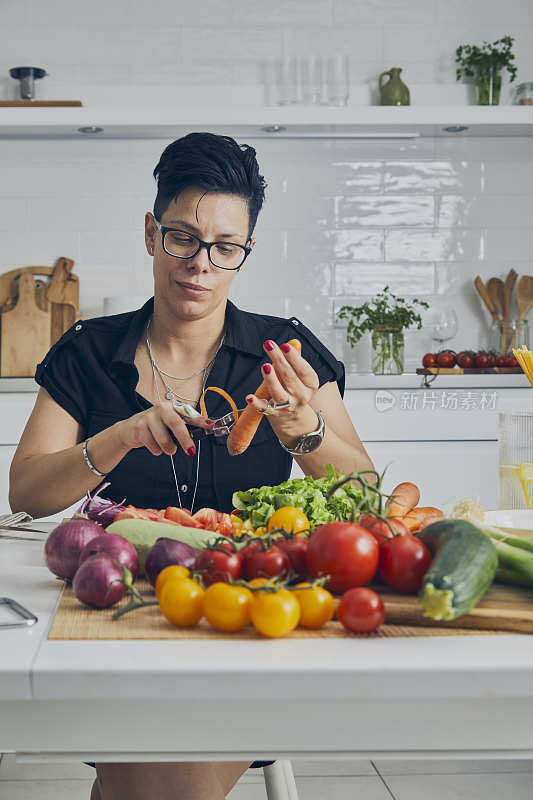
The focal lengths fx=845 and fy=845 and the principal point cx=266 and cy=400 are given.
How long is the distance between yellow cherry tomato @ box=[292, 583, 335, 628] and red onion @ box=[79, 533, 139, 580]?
0.70ft

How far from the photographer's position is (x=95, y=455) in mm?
1443

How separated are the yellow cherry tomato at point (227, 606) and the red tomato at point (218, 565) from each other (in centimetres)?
5

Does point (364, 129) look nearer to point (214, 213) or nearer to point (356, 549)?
point (214, 213)

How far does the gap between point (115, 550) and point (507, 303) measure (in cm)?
313

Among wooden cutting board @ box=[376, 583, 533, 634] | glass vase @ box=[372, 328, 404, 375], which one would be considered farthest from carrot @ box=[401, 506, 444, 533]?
glass vase @ box=[372, 328, 404, 375]

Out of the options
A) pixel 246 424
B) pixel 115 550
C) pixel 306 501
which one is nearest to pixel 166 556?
pixel 115 550

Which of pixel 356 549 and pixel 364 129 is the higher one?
pixel 364 129

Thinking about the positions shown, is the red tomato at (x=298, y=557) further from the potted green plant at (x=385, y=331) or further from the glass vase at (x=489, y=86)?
the glass vase at (x=489, y=86)

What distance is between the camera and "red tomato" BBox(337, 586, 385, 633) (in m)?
0.80

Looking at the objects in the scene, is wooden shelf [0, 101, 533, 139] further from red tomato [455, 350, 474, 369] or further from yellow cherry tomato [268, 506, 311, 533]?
yellow cherry tomato [268, 506, 311, 533]

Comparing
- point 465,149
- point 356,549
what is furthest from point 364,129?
point 356,549

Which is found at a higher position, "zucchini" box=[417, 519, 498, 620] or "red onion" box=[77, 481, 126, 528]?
"zucchini" box=[417, 519, 498, 620]

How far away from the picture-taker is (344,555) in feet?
2.85

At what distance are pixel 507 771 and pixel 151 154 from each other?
111 inches
